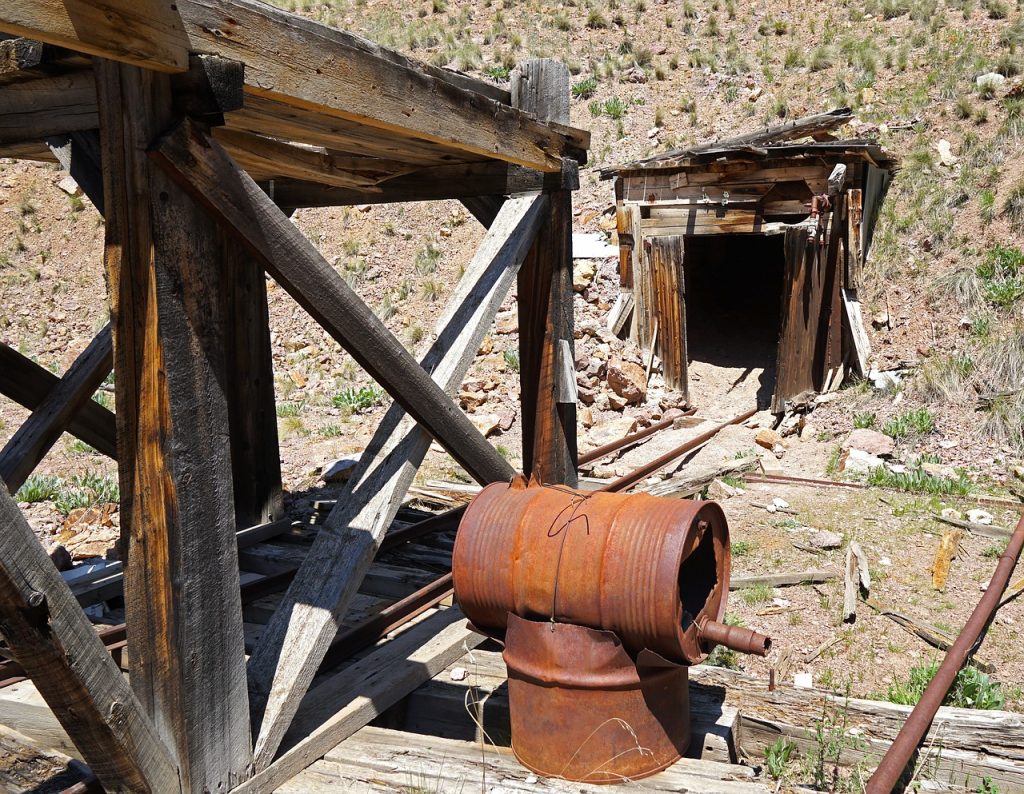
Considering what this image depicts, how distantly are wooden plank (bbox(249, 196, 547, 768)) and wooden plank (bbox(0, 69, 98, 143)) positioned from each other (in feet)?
5.33

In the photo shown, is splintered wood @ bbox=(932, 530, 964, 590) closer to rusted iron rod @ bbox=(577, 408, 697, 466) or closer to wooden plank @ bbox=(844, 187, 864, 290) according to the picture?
rusted iron rod @ bbox=(577, 408, 697, 466)

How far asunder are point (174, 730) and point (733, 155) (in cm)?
1071

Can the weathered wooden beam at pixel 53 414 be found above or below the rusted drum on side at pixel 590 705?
above

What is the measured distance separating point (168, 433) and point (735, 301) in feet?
51.1

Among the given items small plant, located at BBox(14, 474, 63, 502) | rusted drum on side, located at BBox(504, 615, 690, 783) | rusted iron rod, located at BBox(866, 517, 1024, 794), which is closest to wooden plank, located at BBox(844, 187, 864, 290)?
rusted iron rod, located at BBox(866, 517, 1024, 794)

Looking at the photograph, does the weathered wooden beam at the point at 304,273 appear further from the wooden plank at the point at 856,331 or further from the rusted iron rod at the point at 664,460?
the wooden plank at the point at 856,331

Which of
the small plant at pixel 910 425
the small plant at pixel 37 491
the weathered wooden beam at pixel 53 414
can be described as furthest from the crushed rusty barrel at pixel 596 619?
the small plant at pixel 910 425

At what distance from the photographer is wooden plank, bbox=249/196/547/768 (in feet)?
10.3

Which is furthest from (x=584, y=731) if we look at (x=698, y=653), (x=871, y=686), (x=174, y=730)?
(x=871, y=686)

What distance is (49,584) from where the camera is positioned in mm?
2252

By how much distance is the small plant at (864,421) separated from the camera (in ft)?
34.3

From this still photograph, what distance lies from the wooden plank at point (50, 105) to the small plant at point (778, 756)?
3510mm

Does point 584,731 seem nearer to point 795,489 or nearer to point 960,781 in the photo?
point 960,781

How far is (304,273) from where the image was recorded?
2.98 meters
